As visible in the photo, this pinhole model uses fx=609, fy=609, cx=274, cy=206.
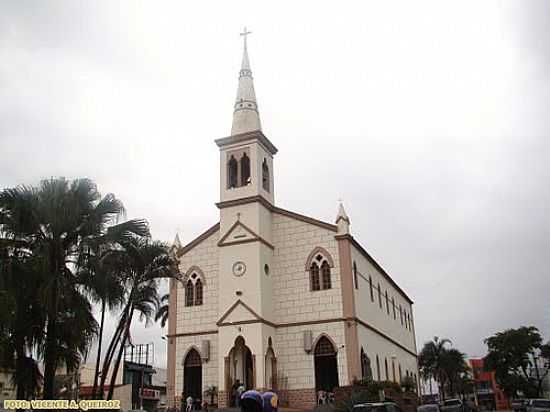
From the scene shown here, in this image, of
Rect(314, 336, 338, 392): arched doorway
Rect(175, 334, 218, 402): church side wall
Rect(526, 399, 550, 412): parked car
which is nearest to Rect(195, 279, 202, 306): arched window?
Rect(175, 334, 218, 402): church side wall

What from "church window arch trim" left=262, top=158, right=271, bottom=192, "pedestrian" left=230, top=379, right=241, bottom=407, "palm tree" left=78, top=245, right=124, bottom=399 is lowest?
"pedestrian" left=230, top=379, right=241, bottom=407

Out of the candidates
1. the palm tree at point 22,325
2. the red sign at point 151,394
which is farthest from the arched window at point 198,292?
Answer: the red sign at point 151,394

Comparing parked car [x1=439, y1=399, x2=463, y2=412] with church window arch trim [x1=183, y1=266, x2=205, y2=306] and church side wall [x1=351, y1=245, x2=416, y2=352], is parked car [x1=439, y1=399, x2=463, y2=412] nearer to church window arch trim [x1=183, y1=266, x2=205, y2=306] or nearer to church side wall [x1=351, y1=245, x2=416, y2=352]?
church side wall [x1=351, y1=245, x2=416, y2=352]

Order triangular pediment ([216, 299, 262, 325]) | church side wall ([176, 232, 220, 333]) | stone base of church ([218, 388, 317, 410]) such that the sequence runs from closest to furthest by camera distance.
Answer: stone base of church ([218, 388, 317, 410])
triangular pediment ([216, 299, 262, 325])
church side wall ([176, 232, 220, 333])

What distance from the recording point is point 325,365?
32188mm

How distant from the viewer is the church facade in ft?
105

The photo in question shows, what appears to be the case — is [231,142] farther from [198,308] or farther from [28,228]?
[28,228]

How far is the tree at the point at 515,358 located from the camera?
189 ft

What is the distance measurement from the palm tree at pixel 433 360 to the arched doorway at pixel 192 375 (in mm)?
34279

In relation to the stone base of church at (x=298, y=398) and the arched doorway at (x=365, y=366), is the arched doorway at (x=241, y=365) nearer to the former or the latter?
the stone base of church at (x=298, y=398)

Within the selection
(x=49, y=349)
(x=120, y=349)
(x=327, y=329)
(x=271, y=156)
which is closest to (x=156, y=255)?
(x=120, y=349)

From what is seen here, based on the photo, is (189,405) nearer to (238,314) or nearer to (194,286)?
(238,314)

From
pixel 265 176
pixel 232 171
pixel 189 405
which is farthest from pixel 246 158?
pixel 189 405

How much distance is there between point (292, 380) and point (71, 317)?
637 inches
